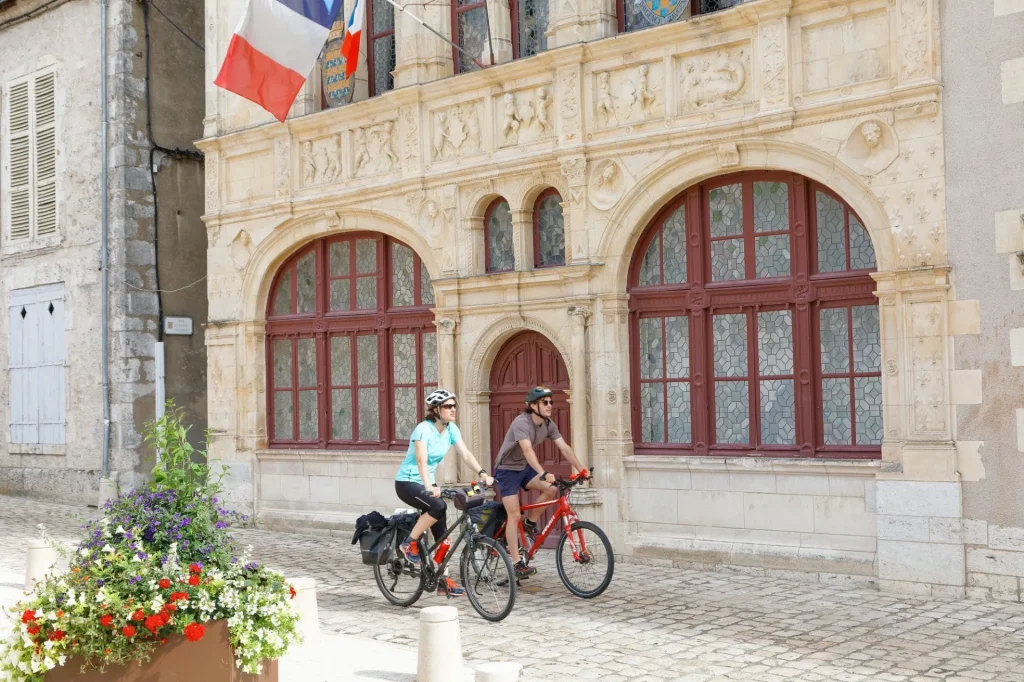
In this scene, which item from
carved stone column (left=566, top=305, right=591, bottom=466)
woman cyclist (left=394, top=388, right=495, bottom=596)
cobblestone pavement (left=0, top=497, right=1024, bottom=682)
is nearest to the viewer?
cobblestone pavement (left=0, top=497, right=1024, bottom=682)

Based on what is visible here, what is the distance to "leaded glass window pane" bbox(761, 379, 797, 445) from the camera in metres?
10.6

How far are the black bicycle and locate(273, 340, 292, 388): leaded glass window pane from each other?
6071 mm

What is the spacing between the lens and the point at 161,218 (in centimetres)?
1661

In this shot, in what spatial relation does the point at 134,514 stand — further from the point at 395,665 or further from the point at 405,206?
the point at 405,206

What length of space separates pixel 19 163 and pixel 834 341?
13.2 m

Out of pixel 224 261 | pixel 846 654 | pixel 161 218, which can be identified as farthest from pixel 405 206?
pixel 846 654

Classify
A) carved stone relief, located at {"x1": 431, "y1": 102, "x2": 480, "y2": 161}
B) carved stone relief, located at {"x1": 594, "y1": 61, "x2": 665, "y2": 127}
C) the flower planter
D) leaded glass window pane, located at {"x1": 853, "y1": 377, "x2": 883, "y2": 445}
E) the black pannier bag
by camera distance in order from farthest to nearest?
carved stone relief, located at {"x1": 431, "y1": 102, "x2": 480, "y2": 161} < carved stone relief, located at {"x1": 594, "y1": 61, "x2": 665, "y2": 127} < leaded glass window pane, located at {"x1": 853, "y1": 377, "x2": 883, "y2": 445} < the black pannier bag < the flower planter

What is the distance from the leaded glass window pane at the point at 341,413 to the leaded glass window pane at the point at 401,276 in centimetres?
134

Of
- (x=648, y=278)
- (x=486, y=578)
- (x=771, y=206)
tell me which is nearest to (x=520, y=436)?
(x=486, y=578)

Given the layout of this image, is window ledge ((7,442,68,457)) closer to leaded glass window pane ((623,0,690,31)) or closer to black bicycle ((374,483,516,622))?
black bicycle ((374,483,516,622))

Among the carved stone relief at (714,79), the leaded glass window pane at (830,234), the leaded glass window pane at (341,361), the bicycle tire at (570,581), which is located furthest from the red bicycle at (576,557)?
the leaded glass window pane at (341,361)

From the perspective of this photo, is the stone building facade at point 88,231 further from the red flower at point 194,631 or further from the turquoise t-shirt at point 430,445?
the red flower at point 194,631

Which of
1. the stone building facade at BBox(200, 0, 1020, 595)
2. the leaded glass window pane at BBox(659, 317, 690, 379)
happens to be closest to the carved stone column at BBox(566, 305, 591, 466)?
the stone building facade at BBox(200, 0, 1020, 595)

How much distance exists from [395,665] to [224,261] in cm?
916
